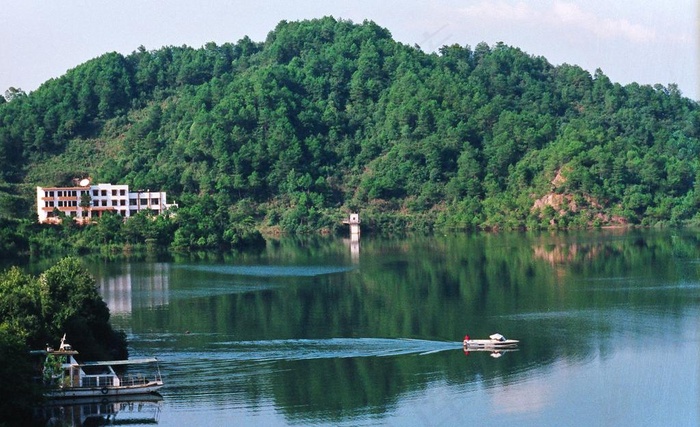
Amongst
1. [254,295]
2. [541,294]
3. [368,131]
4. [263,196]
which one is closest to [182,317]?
[254,295]

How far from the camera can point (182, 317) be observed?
37.5m

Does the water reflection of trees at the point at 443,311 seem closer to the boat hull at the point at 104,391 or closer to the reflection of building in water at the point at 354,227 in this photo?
the boat hull at the point at 104,391

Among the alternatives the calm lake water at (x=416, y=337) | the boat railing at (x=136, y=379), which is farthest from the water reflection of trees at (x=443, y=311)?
the boat railing at (x=136, y=379)

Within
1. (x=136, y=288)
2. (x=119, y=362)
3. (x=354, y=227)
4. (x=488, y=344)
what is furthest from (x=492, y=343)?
(x=354, y=227)

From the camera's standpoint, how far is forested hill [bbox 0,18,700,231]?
7975 cm

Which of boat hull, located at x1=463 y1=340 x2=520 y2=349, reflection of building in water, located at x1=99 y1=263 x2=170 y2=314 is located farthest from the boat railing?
reflection of building in water, located at x1=99 y1=263 x2=170 y2=314

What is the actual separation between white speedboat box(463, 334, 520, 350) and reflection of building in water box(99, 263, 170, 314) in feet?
39.9

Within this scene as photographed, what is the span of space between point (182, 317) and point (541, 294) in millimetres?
13226

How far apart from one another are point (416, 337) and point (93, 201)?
38917 mm

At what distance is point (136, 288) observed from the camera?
4453 cm

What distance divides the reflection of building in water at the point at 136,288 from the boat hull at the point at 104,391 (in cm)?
1179

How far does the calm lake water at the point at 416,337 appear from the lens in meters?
26.3

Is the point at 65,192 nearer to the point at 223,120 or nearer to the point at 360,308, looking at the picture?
the point at 223,120

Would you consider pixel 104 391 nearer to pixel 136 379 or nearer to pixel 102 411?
pixel 102 411
